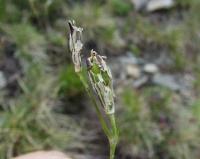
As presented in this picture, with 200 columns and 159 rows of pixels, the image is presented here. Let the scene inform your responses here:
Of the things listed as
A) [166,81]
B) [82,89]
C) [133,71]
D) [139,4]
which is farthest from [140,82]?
[139,4]

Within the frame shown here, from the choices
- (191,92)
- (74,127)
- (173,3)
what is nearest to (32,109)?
(74,127)

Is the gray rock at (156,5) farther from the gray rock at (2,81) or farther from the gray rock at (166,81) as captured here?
the gray rock at (2,81)

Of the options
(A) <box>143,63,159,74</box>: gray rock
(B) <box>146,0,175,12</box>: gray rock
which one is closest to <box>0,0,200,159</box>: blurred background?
(A) <box>143,63,159,74</box>: gray rock

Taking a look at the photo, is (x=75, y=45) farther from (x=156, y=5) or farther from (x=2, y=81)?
(x=156, y=5)

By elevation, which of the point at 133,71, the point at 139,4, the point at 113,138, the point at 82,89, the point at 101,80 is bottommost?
the point at 113,138

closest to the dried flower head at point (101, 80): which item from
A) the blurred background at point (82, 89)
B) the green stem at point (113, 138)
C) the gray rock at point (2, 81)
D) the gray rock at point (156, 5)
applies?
the green stem at point (113, 138)
